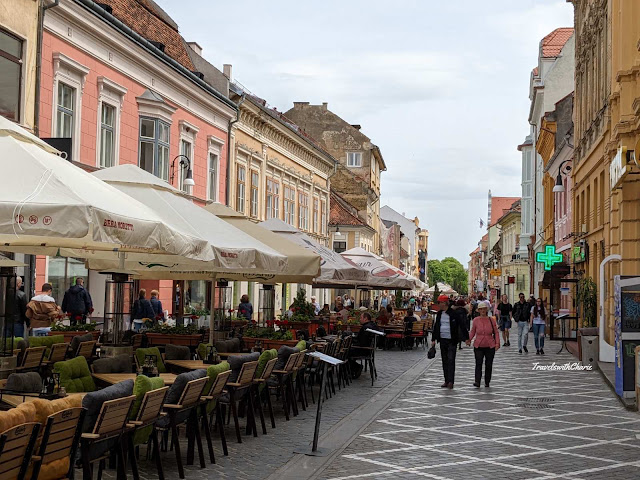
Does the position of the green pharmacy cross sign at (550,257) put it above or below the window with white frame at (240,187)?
below

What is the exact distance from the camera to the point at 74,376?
386 inches

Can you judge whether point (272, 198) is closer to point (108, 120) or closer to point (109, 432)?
point (108, 120)

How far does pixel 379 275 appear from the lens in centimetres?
3183

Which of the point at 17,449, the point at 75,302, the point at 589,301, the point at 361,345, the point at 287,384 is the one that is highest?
the point at 589,301

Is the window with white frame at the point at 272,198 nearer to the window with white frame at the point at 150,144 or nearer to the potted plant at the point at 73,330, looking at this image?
the window with white frame at the point at 150,144

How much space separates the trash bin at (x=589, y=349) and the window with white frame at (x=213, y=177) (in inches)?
624

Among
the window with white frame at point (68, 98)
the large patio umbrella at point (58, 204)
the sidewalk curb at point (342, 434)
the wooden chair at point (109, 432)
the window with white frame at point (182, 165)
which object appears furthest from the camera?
the window with white frame at point (182, 165)

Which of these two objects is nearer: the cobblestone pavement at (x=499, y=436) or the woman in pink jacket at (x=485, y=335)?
the cobblestone pavement at (x=499, y=436)

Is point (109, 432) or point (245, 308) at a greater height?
point (245, 308)

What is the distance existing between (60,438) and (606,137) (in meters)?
21.8

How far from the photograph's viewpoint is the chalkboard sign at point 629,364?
1554 centimetres

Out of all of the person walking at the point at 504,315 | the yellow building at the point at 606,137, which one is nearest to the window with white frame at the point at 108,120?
the yellow building at the point at 606,137

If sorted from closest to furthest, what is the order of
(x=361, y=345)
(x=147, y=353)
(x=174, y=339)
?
(x=147, y=353) < (x=174, y=339) < (x=361, y=345)

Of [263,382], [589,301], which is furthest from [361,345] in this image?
[589,301]
